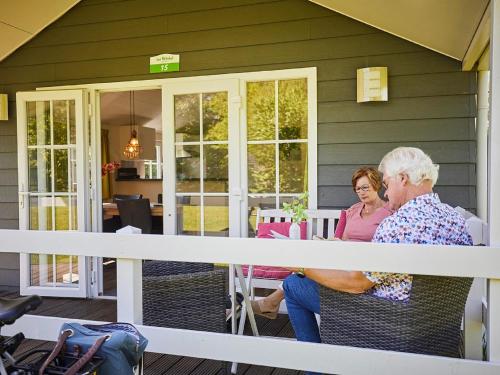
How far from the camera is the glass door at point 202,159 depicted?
3955 millimetres

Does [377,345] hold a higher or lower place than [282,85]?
lower

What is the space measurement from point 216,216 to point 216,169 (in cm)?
41

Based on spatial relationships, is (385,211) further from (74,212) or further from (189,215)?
(74,212)

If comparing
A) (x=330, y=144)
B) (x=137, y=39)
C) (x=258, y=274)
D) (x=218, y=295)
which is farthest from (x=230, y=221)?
(x=137, y=39)

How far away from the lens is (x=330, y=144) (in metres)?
3.73

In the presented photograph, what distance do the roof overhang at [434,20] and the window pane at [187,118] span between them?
1328 mm

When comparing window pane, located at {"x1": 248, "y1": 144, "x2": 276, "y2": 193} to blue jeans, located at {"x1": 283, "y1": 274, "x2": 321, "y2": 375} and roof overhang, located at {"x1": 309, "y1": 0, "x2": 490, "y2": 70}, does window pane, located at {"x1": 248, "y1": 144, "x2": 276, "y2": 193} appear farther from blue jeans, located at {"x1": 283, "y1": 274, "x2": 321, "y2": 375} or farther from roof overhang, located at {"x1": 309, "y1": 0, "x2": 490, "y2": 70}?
blue jeans, located at {"x1": 283, "y1": 274, "x2": 321, "y2": 375}

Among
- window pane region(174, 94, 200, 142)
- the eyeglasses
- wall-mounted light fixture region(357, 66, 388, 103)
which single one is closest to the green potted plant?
the eyeglasses

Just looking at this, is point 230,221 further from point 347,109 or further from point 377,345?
point 377,345

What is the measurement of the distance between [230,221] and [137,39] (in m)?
1.85

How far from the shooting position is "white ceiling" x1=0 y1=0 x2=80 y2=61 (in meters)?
4.12

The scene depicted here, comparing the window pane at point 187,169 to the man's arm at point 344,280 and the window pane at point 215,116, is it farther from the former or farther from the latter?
the man's arm at point 344,280

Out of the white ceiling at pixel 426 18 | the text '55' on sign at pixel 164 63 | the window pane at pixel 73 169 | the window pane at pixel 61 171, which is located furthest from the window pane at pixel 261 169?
the window pane at pixel 61 171

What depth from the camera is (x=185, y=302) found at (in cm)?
238
